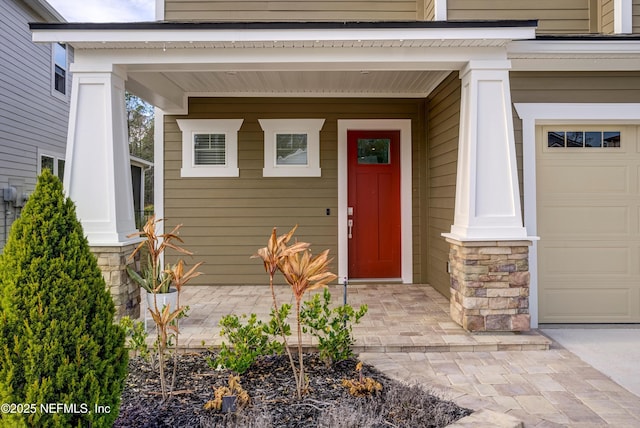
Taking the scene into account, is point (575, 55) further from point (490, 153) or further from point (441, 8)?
point (441, 8)

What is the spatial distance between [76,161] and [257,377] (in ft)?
9.12

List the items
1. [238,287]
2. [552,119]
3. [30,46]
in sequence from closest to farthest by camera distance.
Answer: [552,119], [238,287], [30,46]

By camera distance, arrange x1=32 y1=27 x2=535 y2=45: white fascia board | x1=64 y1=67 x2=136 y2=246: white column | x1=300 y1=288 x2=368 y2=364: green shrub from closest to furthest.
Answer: x1=300 y1=288 x2=368 y2=364: green shrub < x1=32 y1=27 x2=535 y2=45: white fascia board < x1=64 y1=67 x2=136 y2=246: white column

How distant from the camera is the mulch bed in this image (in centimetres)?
236

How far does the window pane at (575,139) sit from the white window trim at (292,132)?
10.6ft

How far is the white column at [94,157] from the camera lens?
13.7 ft

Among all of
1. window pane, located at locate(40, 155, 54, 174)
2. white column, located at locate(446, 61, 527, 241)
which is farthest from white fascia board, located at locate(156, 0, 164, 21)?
window pane, located at locate(40, 155, 54, 174)

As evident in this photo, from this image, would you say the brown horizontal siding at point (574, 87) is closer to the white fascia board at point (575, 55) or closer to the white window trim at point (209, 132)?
the white fascia board at point (575, 55)

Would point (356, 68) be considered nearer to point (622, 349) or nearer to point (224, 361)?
point (224, 361)

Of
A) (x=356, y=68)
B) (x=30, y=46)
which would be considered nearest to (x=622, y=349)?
(x=356, y=68)

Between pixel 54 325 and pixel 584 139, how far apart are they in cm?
509

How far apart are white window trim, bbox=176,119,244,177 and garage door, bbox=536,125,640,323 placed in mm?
4037

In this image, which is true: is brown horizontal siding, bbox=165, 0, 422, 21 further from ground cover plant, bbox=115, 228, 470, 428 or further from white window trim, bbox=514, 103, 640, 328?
ground cover plant, bbox=115, 228, 470, 428

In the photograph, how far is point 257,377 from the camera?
9.83 feet
